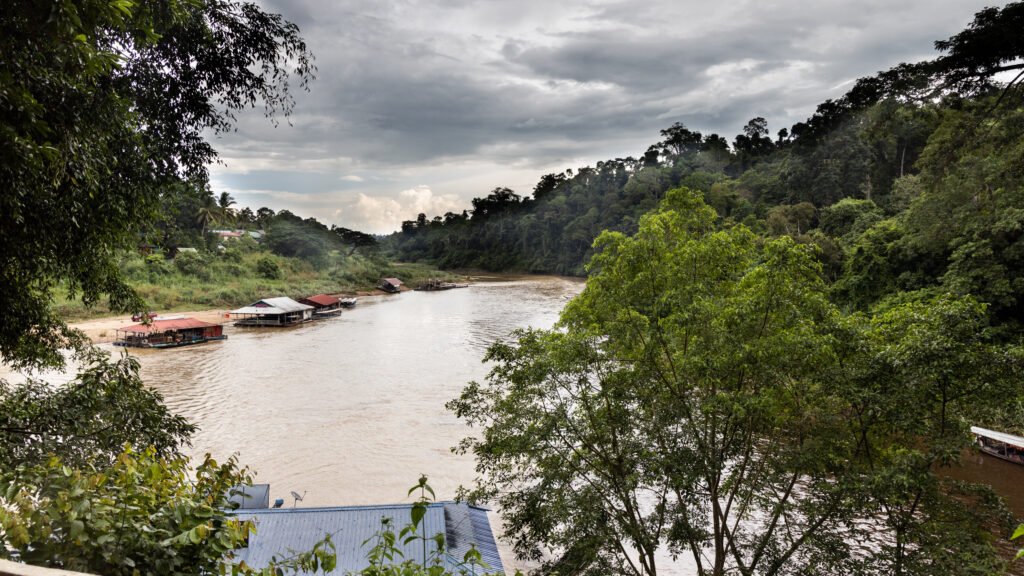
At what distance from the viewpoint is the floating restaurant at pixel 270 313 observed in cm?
3509

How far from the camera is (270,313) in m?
35.1

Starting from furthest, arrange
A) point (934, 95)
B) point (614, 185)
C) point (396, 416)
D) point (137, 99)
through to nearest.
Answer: point (614, 185)
point (396, 416)
point (934, 95)
point (137, 99)

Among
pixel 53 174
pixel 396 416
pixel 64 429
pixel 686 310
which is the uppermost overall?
pixel 53 174

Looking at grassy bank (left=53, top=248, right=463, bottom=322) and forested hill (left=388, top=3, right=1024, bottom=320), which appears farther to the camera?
grassy bank (left=53, top=248, right=463, bottom=322)

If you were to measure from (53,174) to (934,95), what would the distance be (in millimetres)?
14572

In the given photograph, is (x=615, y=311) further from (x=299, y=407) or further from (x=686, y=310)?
(x=299, y=407)

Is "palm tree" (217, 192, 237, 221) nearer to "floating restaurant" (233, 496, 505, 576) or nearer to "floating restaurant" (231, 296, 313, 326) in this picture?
"floating restaurant" (231, 296, 313, 326)

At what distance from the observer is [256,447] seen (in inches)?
602

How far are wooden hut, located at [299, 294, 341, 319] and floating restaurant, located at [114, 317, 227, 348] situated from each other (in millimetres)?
11466

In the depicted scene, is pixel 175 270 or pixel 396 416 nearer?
pixel 396 416

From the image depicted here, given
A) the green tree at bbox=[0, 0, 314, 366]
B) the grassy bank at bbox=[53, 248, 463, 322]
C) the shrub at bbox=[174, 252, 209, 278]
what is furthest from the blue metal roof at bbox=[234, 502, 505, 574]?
the shrub at bbox=[174, 252, 209, 278]

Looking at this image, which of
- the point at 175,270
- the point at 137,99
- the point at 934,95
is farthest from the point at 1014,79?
the point at 175,270

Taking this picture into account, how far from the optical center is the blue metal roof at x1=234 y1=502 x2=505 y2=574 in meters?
8.14

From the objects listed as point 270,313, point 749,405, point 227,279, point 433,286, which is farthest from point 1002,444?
point 433,286
